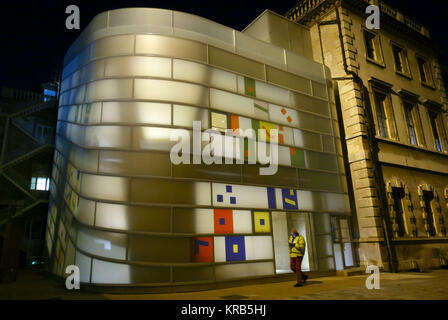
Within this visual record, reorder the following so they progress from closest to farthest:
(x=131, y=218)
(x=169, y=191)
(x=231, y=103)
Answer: (x=131, y=218)
(x=169, y=191)
(x=231, y=103)

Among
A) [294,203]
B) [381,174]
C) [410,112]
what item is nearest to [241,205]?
[294,203]

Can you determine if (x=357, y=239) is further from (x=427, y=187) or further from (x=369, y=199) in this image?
(x=427, y=187)

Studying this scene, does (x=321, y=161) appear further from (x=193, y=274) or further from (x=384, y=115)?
(x=193, y=274)

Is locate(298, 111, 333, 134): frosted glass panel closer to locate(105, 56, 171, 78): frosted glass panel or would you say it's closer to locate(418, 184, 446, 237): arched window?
locate(105, 56, 171, 78): frosted glass panel

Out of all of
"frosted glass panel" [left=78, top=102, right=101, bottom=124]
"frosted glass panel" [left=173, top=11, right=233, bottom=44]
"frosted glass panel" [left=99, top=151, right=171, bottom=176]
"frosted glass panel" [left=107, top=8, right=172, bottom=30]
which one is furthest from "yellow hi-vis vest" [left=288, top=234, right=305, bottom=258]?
"frosted glass panel" [left=107, top=8, right=172, bottom=30]

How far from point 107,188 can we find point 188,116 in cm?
377

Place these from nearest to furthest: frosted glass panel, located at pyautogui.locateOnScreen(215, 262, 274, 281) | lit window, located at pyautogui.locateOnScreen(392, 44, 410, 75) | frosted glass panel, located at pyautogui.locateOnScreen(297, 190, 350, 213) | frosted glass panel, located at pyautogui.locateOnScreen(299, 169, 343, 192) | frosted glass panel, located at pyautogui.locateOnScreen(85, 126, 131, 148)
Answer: frosted glass panel, located at pyautogui.locateOnScreen(215, 262, 274, 281), frosted glass panel, located at pyautogui.locateOnScreen(85, 126, 131, 148), frosted glass panel, located at pyautogui.locateOnScreen(297, 190, 350, 213), frosted glass panel, located at pyautogui.locateOnScreen(299, 169, 343, 192), lit window, located at pyautogui.locateOnScreen(392, 44, 410, 75)

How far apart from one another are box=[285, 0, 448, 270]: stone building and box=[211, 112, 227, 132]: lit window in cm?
780

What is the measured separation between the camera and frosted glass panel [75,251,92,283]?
9602 mm

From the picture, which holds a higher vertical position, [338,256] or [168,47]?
[168,47]

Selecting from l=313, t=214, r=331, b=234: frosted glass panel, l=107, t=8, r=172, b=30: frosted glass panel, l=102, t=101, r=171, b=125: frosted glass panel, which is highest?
l=107, t=8, r=172, b=30: frosted glass panel

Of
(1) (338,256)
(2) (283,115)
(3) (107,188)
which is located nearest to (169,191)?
(3) (107,188)

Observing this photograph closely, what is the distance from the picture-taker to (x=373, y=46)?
65.2 ft

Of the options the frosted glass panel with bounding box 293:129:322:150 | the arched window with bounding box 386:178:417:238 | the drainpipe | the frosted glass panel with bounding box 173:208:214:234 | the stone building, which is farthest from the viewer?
the arched window with bounding box 386:178:417:238
